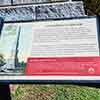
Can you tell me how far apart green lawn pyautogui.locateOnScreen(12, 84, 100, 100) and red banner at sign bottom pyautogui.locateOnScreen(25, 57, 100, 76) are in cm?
102

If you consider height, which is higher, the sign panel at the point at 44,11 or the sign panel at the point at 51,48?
the sign panel at the point at 44,11

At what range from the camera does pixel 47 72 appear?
3.20 meters

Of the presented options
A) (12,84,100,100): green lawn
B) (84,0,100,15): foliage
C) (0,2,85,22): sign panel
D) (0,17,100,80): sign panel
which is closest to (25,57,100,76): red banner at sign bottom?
(0,17,100,80): sign panel

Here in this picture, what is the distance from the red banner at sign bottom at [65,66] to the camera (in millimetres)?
3152

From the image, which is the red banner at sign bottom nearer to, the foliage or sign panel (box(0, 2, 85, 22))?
sign panel (box(0, 2, 85, 22))

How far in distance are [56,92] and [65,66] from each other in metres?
1.13

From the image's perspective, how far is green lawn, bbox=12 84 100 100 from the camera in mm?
4215

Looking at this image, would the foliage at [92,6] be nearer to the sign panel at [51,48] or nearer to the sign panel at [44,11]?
the sign panel at [44,11]

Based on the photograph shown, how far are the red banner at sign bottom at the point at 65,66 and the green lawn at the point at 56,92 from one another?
1019 mm

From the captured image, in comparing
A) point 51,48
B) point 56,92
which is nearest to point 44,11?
point 56,92

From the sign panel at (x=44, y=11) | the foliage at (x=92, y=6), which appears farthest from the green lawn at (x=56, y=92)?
the foliage at (x=92, y=6)

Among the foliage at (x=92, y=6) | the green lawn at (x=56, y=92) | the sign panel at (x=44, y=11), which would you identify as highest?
the foliage at (x=92, y=6)

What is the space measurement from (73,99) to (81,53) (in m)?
1.02

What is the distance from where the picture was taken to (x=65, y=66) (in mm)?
3211
